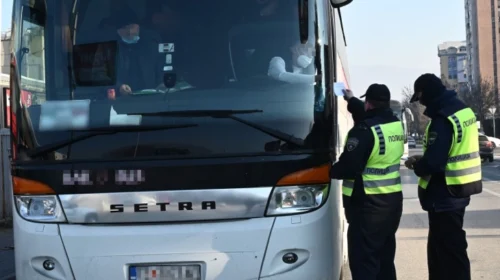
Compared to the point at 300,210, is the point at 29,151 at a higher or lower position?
higher

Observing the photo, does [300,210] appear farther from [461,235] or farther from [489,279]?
[489,279]

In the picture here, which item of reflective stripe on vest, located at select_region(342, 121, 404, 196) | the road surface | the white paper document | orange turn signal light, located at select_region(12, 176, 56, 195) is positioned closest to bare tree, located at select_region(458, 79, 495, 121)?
the road surface

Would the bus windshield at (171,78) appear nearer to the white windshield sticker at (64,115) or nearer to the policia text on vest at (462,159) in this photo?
→ the white windshield sticker at (64,115)

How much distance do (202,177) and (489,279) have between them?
13.6 ft

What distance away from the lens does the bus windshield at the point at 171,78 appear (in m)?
3.82

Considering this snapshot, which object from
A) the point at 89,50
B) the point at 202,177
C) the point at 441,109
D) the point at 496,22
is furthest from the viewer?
the point at 496,22

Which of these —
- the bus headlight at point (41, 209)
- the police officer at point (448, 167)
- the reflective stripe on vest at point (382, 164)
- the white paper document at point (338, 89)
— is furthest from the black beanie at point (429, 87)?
the bus headlight at point (41, 209)

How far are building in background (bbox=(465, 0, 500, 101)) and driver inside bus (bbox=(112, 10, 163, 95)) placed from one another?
5093 inches

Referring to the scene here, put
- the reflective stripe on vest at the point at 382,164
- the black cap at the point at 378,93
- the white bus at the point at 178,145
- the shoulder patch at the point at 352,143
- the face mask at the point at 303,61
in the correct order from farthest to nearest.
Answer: the black cap at the point at 378,93
the reflective stripe on vest at the point at 382,164
the shoulder patch at the point at 352,143
the face mask at the point at 303,61
the white bus at the point at 178,145

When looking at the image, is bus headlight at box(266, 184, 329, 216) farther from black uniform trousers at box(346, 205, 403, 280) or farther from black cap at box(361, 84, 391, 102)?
black cap at box(361, 84, 391, 102)

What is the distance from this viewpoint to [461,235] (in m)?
5.02

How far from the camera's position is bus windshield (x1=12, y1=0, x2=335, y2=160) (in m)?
3.82

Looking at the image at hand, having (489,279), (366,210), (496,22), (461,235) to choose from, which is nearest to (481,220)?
(489,279)

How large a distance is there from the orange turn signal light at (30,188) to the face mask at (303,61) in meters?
1.76
